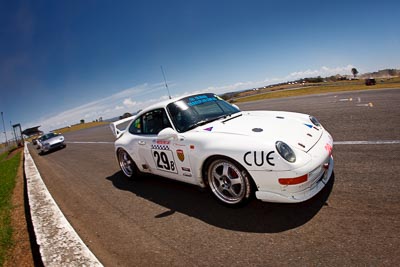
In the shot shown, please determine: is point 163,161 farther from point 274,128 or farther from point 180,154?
point 274,128

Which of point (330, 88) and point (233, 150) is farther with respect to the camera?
point (330, 88)

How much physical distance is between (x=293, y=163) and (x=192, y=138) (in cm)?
142

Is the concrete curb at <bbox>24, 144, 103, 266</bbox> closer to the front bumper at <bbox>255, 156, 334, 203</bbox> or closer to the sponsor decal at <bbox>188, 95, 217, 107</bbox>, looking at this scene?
the front bumper at <bbox>255, 156, 334, 203</bbox>

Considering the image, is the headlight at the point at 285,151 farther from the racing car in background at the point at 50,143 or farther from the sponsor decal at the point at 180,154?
the racing car in background at the point at 50,143

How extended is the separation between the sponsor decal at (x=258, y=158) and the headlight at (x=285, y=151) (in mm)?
105

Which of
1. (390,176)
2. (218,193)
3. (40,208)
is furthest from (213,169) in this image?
(40,208)

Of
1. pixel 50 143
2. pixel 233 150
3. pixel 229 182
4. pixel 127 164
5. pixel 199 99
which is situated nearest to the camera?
pixel 233 150

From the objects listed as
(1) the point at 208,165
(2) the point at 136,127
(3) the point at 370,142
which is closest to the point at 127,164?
(2) the point at 136,127

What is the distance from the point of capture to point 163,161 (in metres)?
4.08

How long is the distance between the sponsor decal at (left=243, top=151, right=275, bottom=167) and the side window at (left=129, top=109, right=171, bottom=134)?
1.65 m

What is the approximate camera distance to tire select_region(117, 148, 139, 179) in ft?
16.8

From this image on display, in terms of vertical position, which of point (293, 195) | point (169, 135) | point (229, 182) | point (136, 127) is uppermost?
point (136, 127)

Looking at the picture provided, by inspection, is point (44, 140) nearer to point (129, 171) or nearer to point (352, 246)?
point (129, 171)

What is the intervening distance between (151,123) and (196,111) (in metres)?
0.94
